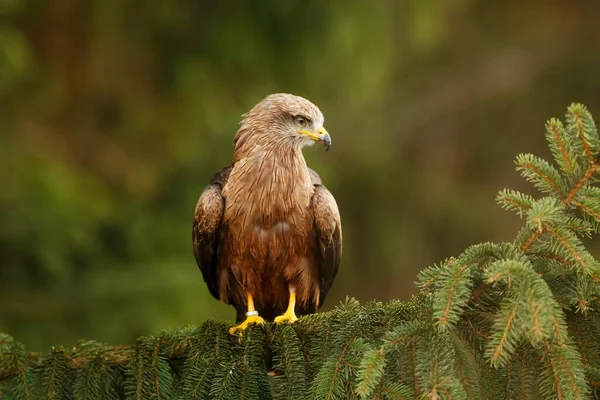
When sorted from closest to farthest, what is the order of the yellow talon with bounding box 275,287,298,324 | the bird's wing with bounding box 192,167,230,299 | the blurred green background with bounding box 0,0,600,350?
the yellow talon with bounding box 275,287,298,324, the bird's wing with bounding box 192,167,230,299, the blurred green background with bounding box 0,0,600,350

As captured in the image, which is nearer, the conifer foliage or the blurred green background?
the conifer foliage

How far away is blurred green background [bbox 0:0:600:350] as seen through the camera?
7039 millimetres

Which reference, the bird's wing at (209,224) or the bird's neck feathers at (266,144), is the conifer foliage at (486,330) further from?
the bird's neck feathers at (266,144)

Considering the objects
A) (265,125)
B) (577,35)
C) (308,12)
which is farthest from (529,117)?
(265,125)

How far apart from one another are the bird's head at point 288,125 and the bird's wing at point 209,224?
0.91ft

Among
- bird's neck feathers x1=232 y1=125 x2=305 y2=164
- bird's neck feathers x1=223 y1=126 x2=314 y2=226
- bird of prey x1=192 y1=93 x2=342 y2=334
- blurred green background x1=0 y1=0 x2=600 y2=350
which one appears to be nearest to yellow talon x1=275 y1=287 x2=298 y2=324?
bird of prey x1=192 y1=93 x2=342 y2=334

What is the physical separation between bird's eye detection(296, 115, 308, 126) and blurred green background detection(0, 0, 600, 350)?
2450 millimetres

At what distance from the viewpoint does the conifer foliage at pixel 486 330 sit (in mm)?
2736

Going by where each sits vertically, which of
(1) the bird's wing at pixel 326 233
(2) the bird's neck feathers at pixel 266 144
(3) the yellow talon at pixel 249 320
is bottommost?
(3) the yellow talon at pixel 249 320

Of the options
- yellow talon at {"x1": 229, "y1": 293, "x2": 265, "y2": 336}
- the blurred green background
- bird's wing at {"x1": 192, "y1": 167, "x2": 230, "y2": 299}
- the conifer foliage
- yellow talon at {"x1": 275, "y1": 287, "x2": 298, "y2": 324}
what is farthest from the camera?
the blurred green background

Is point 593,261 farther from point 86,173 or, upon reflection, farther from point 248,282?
point 86,173

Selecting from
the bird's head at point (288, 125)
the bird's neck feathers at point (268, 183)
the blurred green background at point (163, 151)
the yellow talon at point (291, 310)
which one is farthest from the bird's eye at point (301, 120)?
the blurred green background at point (163, 151)

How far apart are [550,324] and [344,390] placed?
2.44ft

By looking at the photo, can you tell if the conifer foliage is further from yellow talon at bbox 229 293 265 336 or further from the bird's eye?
the bird's eye
